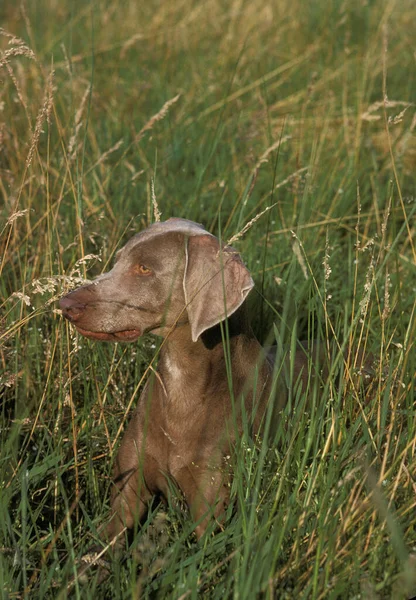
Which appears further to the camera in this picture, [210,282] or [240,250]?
[240,250]

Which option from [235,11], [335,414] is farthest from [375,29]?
[335,414]

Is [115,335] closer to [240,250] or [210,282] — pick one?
[210,282]

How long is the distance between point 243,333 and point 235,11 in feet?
14.4

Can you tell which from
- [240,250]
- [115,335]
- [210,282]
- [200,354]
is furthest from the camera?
[240,250]

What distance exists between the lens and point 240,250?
4441 millimetres

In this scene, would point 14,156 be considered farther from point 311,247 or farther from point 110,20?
point 110,20

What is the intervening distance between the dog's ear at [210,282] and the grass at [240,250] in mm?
197

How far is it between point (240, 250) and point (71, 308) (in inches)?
57.9

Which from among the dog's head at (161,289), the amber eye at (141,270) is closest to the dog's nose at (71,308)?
the dog's head at (161,289)

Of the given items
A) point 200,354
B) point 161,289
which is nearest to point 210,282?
point 161,289

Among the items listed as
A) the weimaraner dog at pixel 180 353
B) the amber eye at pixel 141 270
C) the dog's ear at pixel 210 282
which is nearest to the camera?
the dog's ear at pixel 210 282

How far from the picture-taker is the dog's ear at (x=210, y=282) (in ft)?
9.96

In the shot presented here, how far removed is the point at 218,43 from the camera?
709 cm

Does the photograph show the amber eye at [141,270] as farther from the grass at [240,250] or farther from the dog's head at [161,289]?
the grass at [240,250]
